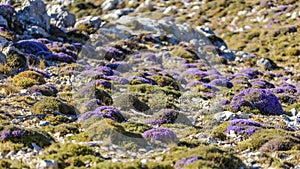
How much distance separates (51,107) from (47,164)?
6.52 m

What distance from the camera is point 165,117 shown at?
16.5 m

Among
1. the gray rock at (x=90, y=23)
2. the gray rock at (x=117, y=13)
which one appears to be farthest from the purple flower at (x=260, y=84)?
the gray rock at (x=117, y=13)

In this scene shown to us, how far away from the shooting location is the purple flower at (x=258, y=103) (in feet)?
62.8

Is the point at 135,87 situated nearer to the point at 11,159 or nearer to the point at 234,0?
the point at 11,159

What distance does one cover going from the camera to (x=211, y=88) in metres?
25.0

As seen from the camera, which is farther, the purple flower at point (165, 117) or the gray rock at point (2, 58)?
the gray rock at point (2, 58)

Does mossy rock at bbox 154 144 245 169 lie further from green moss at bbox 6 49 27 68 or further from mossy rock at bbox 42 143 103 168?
green moss at bbox 6 49 27 68

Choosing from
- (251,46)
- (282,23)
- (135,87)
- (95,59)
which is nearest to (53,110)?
(135,87)

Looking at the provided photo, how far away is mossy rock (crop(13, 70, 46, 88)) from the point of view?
772 inches

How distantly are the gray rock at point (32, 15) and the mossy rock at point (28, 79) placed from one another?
13.0m

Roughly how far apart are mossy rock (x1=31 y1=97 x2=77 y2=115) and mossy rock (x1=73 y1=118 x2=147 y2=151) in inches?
118

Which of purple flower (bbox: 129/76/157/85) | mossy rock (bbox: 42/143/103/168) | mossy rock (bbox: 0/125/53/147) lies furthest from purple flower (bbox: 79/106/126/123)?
purple flower (bbox: 129/76/157/85)

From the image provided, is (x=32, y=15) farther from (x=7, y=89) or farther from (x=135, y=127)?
(x=135, y=127)

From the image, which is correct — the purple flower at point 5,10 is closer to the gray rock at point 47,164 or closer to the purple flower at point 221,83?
the purple flower at point 221,83
